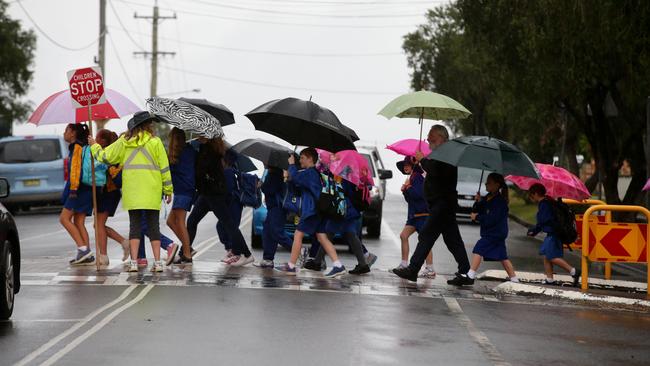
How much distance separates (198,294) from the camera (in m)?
12.7

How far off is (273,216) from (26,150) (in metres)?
18.4

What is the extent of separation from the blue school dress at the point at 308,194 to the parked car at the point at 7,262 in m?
4.93

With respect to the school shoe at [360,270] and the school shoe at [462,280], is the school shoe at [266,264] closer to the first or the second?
the school shoe at [360,270]

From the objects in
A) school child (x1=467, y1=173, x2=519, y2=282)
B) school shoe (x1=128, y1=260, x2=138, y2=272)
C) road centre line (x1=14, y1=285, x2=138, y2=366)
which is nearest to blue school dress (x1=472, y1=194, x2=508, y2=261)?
school child (x1=467, y1=173, x2=519, y2=282)

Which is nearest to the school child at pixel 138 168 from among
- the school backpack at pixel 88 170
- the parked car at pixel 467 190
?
the school backpack at pixel 88 170

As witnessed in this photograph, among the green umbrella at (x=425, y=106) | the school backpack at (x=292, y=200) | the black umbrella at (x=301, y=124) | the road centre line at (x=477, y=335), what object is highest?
the green umbrella at (x=425, y=106)

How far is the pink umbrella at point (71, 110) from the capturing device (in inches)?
637

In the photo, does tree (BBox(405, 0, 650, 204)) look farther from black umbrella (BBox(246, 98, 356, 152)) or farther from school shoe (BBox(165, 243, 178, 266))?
school shoe (BBox(165, 243, 178, 266))

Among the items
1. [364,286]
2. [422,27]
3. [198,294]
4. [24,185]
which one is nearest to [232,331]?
[198,294]

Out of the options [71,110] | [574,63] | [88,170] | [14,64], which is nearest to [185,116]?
[88,170]

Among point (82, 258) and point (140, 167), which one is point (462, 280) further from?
point (82, 258)

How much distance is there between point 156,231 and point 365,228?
1241 centimetres

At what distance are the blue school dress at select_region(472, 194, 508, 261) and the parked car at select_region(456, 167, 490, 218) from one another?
1821cm

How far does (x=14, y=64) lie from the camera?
188ft
